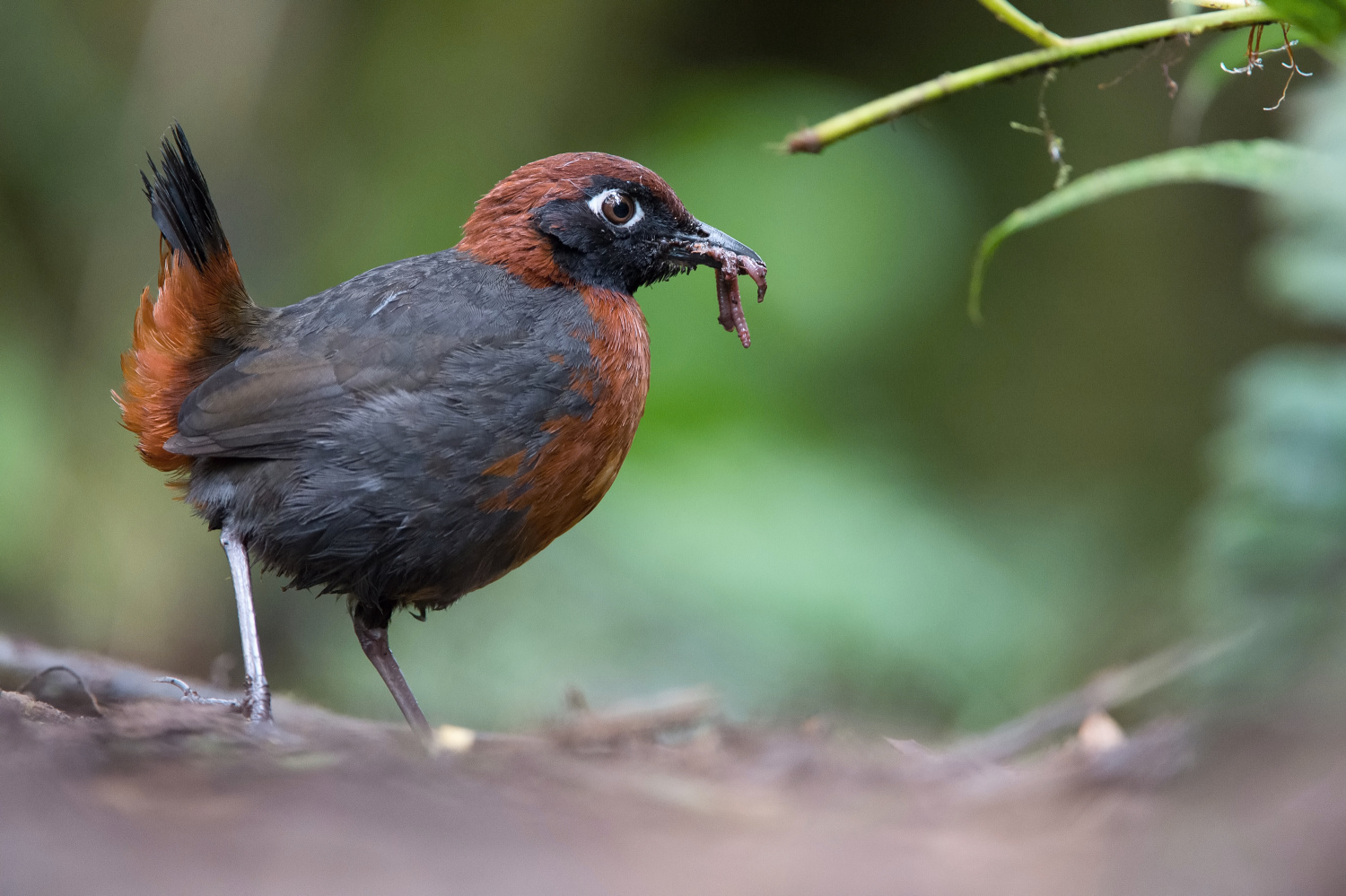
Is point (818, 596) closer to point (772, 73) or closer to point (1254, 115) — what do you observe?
point (772, 73)

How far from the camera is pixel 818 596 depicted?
557cm

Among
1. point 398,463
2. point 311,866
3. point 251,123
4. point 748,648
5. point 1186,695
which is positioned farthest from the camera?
point 251,123

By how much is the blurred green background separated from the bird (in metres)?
1.74

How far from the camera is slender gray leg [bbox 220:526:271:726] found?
3.17 metres

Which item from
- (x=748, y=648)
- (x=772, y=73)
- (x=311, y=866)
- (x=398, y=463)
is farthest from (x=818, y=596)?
(x=311, y=866)

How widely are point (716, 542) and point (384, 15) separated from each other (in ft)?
14.1

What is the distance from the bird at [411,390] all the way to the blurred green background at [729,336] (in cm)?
174

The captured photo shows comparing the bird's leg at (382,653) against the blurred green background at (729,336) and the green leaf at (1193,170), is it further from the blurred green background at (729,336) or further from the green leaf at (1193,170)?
the green leaf at (1193,170)

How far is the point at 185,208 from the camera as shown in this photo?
140 inches

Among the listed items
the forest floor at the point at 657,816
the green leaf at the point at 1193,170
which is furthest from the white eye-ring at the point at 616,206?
the forest floor at the point at 657,816

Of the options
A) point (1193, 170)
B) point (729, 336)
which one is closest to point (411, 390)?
point (1193, 170)

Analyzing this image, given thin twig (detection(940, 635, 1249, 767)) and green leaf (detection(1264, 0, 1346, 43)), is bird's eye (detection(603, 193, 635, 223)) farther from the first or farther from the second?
green leaf (detection(1264, 0, 1346, 43))

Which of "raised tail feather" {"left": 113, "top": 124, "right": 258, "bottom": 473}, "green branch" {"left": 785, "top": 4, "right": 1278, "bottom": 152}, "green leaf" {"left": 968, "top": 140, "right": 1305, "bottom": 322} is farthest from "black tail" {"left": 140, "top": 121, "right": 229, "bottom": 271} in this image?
"green leaf" {"left": 968, "top": 140, "right": 1305, "bottom": 322}

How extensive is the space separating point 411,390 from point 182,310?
843 millimetres
